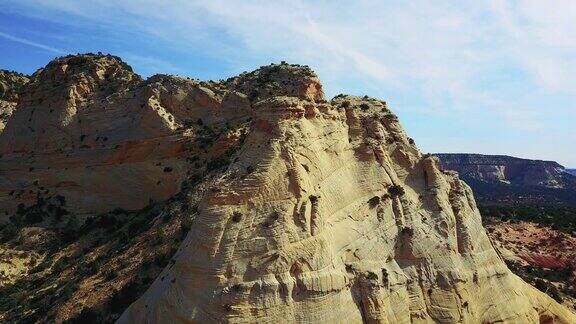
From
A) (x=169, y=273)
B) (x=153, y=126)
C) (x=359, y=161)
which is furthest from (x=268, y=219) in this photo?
(x=153, y=126)

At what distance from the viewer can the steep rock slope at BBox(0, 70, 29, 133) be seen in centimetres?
7305

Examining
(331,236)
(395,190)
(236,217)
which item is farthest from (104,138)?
(331,236)

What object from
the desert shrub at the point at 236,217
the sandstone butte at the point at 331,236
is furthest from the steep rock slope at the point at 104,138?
the desert shrub at the point at 236,217

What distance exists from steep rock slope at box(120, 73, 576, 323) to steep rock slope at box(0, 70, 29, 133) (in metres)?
51.1

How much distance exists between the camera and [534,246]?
70.9m

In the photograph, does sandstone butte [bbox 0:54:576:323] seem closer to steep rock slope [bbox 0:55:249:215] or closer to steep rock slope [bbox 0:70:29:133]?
steep rock slope [bbox 0:55:249:215]

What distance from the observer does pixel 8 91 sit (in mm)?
86062

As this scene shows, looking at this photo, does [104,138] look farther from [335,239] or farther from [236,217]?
[335,239]

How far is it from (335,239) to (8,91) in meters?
78.2

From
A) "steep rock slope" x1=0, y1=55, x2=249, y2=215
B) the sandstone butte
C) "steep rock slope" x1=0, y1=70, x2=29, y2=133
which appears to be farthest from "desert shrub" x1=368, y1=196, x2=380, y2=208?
"steep rock slope" x1=0, y1=70, x2=29, y2=133

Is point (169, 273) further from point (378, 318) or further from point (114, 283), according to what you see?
point (114, 283)

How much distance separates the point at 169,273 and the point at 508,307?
1908 centimetres

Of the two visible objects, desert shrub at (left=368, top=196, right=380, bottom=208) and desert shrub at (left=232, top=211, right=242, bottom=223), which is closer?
desert shrub at (left=232, top=211, right=242, bottom=223)

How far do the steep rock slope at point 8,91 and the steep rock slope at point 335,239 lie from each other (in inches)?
2011
